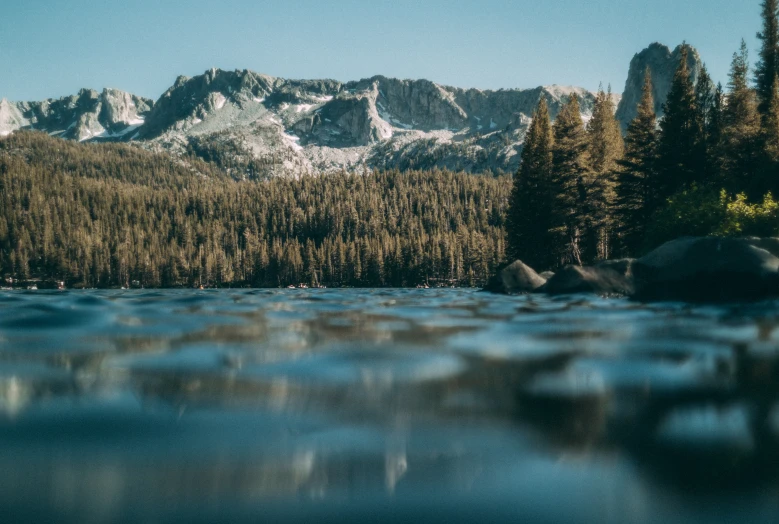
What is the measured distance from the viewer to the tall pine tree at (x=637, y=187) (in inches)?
1607

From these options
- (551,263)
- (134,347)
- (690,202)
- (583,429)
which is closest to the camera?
(583,429)

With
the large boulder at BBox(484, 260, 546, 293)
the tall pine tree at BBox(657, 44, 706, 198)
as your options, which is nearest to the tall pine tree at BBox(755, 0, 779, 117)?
the tall pine tree at BBox(657, 44, 706, 198)

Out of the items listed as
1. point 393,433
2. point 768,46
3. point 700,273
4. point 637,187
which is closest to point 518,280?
point 700,273

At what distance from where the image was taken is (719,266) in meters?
20.1

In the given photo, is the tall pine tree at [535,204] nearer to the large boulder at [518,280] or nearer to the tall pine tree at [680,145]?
the tall pine tree at [680,145]

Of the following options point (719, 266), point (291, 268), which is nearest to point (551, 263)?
point (719, 266)

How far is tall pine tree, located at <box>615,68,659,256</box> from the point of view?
4081cm

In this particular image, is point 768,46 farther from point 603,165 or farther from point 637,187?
point 637,187

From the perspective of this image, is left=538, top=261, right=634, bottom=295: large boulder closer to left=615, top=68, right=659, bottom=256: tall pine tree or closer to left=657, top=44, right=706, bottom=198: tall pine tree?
left=615, top=68, right=659, bottom=256: tall pine tree

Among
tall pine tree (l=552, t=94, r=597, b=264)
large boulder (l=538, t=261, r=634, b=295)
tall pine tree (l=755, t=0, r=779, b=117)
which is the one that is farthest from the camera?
tall pine tree (l=755, t=0, r=779, b=117)

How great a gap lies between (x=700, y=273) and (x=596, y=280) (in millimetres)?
5014

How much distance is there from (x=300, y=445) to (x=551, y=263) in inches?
1838

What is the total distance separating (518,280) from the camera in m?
31.7

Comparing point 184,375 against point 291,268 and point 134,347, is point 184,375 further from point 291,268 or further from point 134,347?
point 291,268
